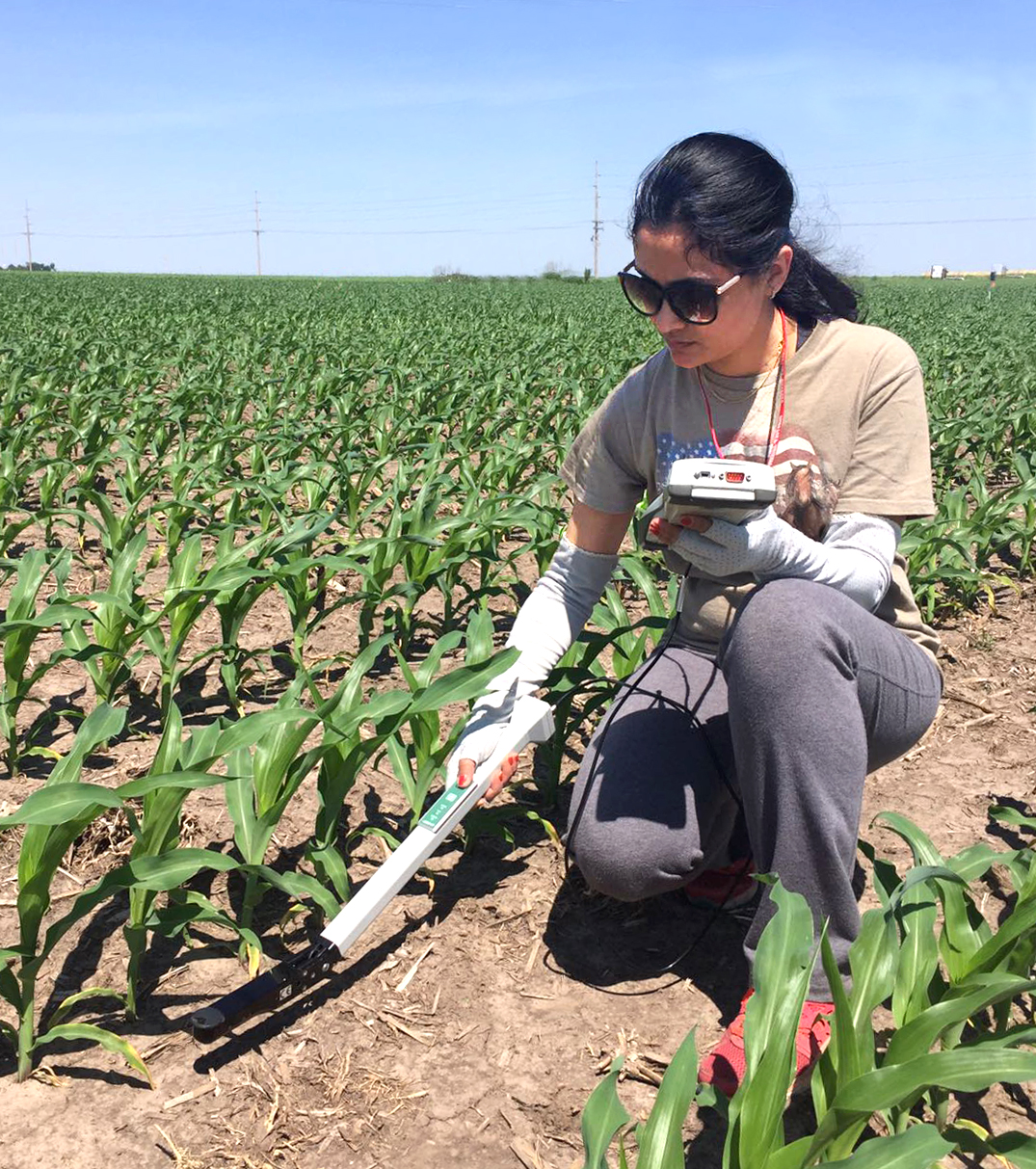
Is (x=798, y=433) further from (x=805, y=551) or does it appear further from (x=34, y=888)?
(x=34, y=888)

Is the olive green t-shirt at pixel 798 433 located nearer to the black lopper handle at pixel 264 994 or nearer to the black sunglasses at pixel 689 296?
the black sunglasses at pixel 689 296

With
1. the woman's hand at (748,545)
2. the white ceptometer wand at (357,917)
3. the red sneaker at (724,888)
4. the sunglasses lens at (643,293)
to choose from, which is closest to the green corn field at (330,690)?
the white ceptometer wand at (357,917)

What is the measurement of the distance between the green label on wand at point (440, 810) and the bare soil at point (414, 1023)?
36cm

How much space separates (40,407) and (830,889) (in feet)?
20.3

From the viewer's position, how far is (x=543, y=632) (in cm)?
247

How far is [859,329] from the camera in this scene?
2389 millimetres

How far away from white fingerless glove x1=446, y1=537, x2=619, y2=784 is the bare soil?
431 mm

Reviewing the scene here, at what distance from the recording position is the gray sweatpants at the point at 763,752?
1973 mm

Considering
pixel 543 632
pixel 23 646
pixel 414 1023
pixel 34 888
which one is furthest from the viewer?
pixel 23 646

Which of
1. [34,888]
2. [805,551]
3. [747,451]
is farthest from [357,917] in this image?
[747,451]

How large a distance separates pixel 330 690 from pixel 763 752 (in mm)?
1990

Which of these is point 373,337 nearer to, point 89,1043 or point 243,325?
point 243,325

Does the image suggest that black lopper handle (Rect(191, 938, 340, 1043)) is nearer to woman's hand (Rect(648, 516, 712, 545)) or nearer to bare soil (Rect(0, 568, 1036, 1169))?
bare soil (Rect(0, 568, 1036, 1169))

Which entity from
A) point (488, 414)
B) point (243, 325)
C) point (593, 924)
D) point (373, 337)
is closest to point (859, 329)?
point (593, 924)
